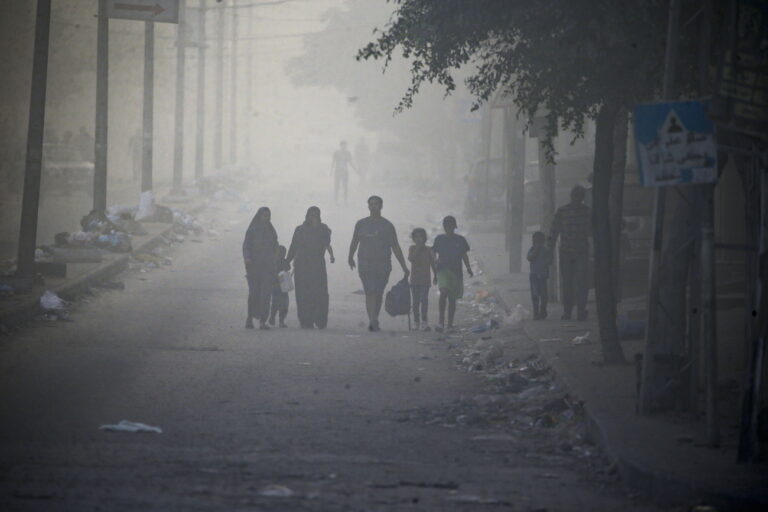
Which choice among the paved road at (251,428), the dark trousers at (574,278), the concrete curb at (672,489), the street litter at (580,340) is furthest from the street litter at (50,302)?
the concrete curb at (672,489)

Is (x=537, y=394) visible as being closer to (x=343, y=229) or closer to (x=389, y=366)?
(x=389, y=366)

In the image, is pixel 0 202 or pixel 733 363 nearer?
pixel 733 363

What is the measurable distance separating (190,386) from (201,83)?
38.2 metres

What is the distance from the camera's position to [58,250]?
2345cm

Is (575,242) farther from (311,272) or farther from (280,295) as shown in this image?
(280,295)

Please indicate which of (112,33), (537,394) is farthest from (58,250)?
(112,33)

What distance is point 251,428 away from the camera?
10.3 metres

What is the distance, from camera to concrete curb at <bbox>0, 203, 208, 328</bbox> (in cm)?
1639

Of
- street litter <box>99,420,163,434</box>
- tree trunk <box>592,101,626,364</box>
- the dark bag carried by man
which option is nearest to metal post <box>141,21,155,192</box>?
the dark bag carried by man

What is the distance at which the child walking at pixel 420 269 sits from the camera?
17984mm

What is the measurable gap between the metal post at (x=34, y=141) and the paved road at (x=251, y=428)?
1.48 m

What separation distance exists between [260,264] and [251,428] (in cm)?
777

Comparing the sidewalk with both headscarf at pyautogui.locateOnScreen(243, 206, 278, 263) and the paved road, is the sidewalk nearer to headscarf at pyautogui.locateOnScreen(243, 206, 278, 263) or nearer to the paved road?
the paved road

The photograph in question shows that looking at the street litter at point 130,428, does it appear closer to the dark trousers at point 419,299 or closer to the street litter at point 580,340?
the street litter at point 580,340
